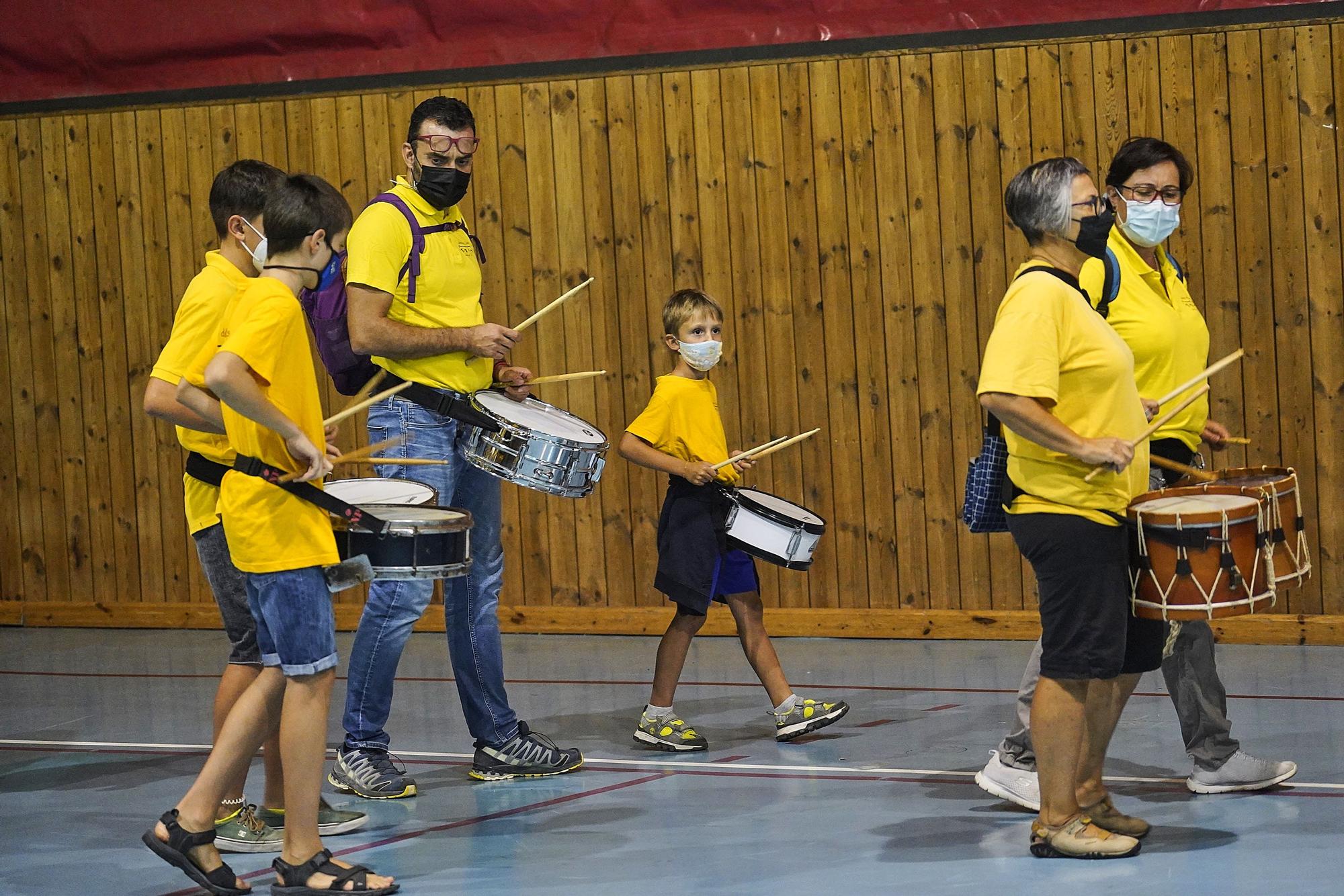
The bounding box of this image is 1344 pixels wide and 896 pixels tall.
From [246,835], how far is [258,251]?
59.9 inches

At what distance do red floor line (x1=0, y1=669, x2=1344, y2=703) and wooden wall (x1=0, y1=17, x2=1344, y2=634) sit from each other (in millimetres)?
1303

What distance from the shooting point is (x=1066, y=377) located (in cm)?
A: 385

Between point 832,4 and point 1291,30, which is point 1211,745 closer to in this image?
point 1291,30

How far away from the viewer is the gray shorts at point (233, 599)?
430 centimetres

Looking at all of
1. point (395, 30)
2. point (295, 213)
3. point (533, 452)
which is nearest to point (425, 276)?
point (533, 452)

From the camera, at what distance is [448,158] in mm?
4984

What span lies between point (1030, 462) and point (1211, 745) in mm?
1193

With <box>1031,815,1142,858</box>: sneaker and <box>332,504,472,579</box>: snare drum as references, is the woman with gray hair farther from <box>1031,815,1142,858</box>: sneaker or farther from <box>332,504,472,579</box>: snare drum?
<box>332,504,472,579</box>: snare drum

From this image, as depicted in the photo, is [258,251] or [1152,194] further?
[1152,194]

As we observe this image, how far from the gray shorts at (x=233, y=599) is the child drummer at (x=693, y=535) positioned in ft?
5.08

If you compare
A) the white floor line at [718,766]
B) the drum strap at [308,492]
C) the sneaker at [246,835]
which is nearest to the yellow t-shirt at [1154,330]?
the white floor line at [718,766]

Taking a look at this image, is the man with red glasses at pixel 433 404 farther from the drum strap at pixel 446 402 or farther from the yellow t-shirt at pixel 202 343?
the yellow t-shirt at pixel 202 343

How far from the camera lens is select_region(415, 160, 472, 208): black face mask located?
497cm

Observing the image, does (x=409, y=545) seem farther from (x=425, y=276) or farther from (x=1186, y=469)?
(x=1186, y=469)
